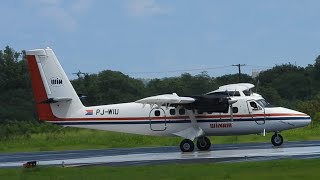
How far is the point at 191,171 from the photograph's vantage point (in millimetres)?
26609

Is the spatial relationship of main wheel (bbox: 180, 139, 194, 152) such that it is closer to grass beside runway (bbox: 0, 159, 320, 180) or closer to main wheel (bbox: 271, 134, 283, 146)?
main wheel (bbox: 271, 134, 283, 146)

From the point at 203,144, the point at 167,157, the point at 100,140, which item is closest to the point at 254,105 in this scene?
the point at 203,144

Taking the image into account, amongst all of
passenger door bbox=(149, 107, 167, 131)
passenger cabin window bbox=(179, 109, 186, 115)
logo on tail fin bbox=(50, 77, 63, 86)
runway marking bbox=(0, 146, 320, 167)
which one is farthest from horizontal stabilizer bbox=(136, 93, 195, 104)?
logo on tail fin bbox=(50, 77, 63, 86)

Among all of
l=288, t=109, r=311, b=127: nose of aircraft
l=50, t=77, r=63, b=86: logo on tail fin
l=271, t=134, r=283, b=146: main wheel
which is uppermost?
l=50, t=77, r=63, b=86: logo on tail fin

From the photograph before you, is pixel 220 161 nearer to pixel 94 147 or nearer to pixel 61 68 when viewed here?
pixel 61 68


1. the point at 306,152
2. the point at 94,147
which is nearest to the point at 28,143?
the point at 94,147

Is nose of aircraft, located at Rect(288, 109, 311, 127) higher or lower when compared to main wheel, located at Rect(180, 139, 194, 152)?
higher

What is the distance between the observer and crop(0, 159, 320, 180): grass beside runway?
2431 cm

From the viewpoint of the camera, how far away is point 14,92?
83.1 meters

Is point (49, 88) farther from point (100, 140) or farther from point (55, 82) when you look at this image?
point (100, 140)

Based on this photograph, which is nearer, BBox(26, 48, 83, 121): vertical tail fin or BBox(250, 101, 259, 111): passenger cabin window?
BBox(250, 101, 259, 111): passenger cabin window

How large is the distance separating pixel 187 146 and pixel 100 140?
13202 mm

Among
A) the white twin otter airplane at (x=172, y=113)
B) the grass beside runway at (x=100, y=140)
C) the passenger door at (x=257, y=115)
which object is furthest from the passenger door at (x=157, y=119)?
the grass beside runway at (x=100, y=140)

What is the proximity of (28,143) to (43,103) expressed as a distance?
10561mm
